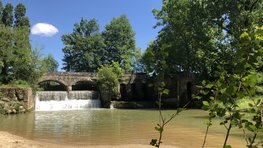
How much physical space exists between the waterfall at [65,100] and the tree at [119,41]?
16.3 meters

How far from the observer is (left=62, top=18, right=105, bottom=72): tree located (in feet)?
163

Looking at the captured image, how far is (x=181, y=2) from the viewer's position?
31.4 metres

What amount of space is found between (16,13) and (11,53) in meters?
15.0

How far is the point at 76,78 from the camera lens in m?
37.0

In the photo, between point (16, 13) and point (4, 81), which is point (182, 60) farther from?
point (16, 13)

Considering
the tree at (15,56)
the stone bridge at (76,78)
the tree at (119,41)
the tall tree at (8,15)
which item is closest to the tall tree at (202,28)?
the stone bridge at (76,78)

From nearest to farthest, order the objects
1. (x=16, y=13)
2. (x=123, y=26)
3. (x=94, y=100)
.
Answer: (x=94, y=100) < (x=16, y=13) < (x=123, y=26)

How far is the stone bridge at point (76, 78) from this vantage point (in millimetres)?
36156

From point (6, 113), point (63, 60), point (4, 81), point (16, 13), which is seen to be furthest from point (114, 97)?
point (63, 60)

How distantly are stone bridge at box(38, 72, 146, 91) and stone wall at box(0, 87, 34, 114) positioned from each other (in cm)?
1076

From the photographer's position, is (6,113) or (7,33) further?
(7,33)

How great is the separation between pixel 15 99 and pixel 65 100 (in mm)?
8627

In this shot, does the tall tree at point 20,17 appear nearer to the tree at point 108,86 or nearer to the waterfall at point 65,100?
the waterfall at point 65,100

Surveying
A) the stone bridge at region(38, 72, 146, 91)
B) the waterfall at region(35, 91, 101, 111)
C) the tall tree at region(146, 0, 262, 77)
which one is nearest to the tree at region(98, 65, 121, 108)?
the waterfall at region(35, 91, 101, 111)
